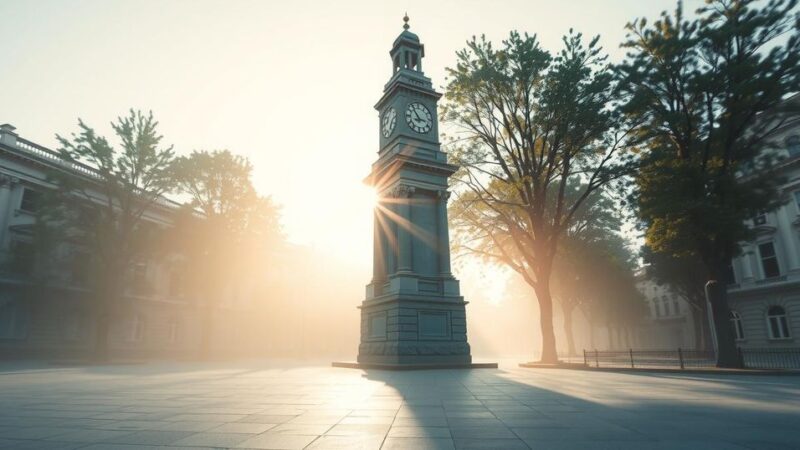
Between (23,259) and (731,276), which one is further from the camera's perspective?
(731,276)

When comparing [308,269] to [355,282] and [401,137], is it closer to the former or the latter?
[355,282]

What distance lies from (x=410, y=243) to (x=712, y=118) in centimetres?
1467

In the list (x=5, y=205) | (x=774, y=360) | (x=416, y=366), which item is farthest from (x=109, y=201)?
(x=774, y=360)

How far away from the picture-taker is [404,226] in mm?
21922

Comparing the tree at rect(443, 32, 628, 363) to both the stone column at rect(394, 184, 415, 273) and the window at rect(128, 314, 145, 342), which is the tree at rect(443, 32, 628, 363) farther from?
the window at rect(128, 314, 145, 342)

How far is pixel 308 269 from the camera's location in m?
58.3

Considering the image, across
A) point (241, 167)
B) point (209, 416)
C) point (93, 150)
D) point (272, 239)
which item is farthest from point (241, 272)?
point (209, 416)

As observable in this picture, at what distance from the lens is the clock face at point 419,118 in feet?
79.7

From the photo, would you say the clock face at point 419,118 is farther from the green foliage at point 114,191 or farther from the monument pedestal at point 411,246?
the green foliage at point 114,191

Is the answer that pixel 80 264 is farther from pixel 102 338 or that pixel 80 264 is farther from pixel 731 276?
pixel 731 276

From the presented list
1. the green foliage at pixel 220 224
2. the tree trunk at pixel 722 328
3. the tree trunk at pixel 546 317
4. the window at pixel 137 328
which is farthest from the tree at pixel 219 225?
the tree trunk at pixel 722 328

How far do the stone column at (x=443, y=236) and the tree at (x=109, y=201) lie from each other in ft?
66.3

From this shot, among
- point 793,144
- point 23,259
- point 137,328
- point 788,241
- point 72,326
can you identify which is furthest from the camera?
point 137,328

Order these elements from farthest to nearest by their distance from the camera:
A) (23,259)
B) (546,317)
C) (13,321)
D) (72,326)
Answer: (72,326) → (13,321) → (23,259) → (546,317)
